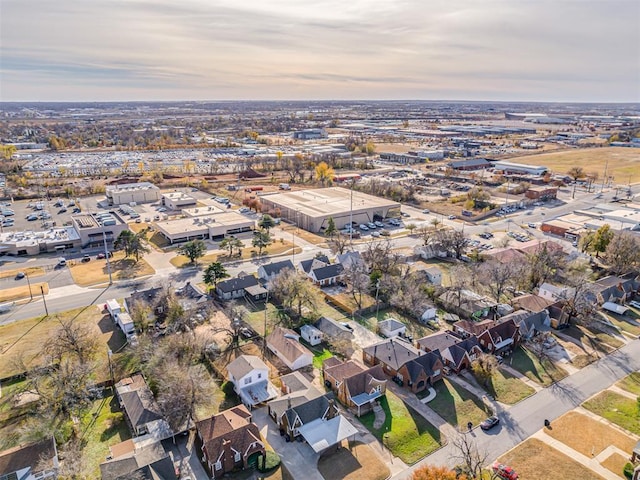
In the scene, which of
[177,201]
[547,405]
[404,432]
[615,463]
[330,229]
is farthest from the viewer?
[177,201]

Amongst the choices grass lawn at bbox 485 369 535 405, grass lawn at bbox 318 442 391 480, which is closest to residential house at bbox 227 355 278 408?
grass lawn at bbox 318 442 391 480

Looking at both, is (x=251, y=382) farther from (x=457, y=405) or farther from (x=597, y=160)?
(x=597, y=160)

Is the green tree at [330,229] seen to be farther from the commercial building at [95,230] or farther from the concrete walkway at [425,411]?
the concrete walkway at [425,411]

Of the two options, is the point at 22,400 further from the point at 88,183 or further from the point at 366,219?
the point at 88,183

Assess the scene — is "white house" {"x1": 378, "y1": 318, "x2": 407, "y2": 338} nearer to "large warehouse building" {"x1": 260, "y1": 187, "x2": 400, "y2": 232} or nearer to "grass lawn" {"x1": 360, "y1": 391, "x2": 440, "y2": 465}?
"grass lawn" {"x1": 360, "y1": 391, "x2": 440, "y2": 465}

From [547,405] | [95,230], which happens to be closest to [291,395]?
[547,405]

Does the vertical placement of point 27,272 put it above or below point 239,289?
below
